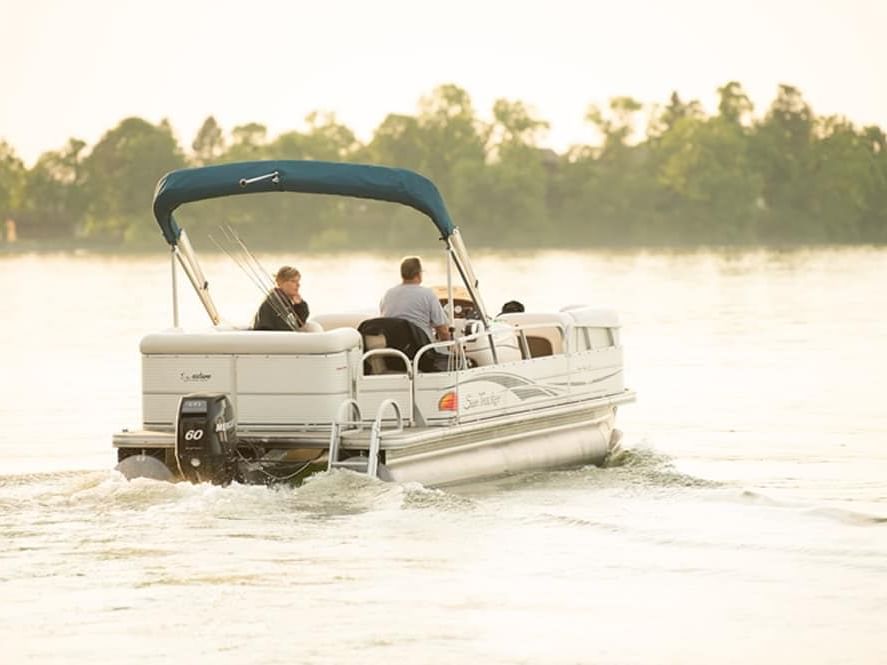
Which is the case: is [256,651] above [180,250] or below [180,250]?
below

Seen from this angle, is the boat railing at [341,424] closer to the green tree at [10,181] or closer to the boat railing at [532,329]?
the boat railing at [532,329]

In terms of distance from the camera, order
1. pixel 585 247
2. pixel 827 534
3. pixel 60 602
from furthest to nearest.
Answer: pixel 585 247, pixel 827 534, pixel 60 602

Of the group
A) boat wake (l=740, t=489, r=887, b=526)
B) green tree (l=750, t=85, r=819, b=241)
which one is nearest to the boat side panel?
boat wake (l=740, t=489, r=887, b=526)

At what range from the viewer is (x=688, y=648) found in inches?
396

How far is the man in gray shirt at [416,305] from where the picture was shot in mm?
13961

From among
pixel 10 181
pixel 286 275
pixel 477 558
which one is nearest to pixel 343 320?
pixel 286 275

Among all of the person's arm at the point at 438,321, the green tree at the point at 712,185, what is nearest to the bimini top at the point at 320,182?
the person's arm at the point at 438,321

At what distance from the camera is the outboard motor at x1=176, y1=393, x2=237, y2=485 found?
12648mm

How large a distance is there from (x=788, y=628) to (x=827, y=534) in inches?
100

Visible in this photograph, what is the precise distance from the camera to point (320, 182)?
13.6m

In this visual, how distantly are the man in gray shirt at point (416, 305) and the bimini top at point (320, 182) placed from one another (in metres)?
0.39

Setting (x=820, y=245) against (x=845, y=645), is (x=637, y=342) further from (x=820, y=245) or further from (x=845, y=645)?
(x=820, y=245)

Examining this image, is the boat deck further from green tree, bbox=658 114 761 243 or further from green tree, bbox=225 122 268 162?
green tree, bbox=225 122 268 162

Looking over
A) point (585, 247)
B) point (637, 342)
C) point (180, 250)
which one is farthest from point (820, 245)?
point (180, 250)
